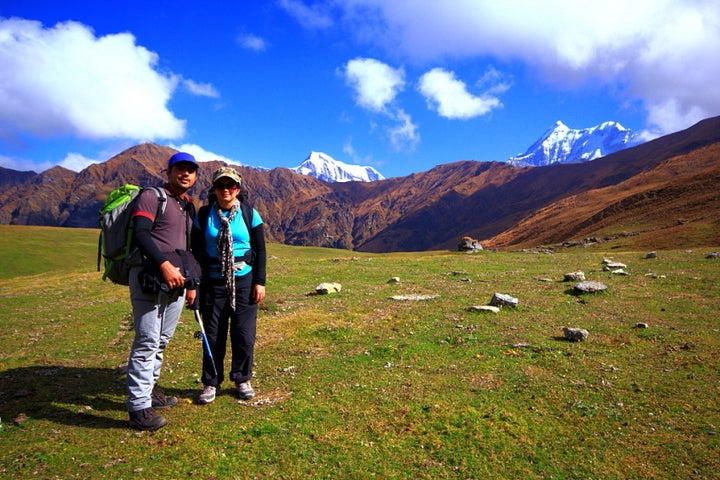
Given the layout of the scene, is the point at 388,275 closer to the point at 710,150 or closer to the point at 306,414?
the point at 306,414

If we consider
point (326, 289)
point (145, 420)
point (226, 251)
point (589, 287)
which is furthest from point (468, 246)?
point (145, 420)

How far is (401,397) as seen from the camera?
8.26 metres

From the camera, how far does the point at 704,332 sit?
12.0 metres

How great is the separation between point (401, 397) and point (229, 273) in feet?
13.8

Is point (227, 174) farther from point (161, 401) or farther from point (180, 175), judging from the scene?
point (161, 401)

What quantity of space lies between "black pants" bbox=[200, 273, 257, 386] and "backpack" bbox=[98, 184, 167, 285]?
4.72 feet

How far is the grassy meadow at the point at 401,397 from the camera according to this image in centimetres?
603

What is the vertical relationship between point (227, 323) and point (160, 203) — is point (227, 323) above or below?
below

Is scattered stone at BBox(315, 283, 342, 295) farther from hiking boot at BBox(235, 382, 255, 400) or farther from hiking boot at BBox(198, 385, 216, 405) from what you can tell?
hiking boot at BBox(198, 385, 216, 405)

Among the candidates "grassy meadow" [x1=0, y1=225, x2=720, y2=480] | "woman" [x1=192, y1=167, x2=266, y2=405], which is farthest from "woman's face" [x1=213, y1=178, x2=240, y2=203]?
"grassy meadow" [x1=0, y1=225, x2=720, y2=480]

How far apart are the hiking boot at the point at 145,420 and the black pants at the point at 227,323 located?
127 cm

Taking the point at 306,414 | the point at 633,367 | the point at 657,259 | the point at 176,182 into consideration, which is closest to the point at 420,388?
the point at 306,414

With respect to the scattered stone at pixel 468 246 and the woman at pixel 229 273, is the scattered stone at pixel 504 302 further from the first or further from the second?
the scattered stone at pixel 468 246

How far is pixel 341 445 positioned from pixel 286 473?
3.42 ft
